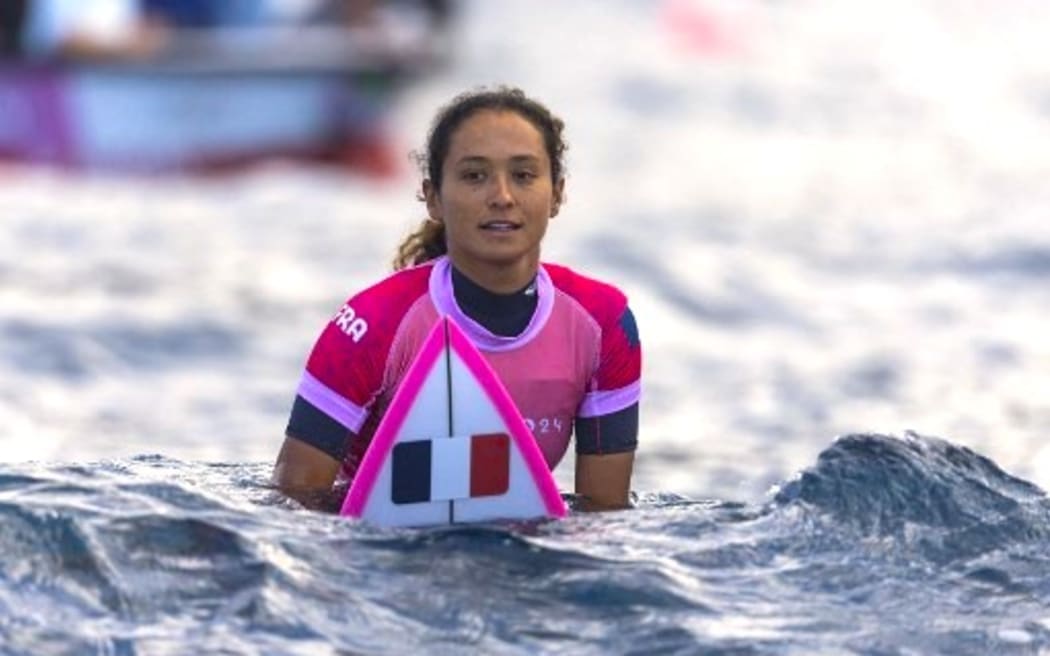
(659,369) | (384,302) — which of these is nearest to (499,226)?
(384,302)

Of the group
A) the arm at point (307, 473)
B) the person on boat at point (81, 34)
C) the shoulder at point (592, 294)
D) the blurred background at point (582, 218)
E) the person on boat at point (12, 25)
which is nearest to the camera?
the arm at point (307, 473)

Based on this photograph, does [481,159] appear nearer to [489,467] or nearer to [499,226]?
[499,226]

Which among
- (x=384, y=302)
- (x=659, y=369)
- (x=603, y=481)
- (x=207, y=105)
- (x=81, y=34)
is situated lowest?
(x=603, y=481)

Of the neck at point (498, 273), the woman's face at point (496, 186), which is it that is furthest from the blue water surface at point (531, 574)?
the woman's face at point (496, 186)

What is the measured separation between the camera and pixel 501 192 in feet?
19.3

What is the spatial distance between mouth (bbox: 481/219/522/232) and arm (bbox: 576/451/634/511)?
65cm

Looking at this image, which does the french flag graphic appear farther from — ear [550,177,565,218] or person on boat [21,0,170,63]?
person on boat [21,0,170,63]

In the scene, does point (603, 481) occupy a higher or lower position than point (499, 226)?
lower

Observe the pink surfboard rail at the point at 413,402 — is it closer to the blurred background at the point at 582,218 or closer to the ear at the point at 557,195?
the ear at the point at 557,195

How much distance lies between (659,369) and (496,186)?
7404 millimetres

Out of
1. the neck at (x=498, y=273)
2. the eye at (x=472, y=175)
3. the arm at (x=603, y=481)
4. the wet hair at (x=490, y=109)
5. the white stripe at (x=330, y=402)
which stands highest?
the wet hair at (x=490, y=109)

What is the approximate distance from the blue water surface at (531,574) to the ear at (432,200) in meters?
0.78

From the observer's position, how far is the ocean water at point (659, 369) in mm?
5391

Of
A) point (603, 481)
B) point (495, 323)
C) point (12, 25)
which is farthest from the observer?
point (12, 25)
